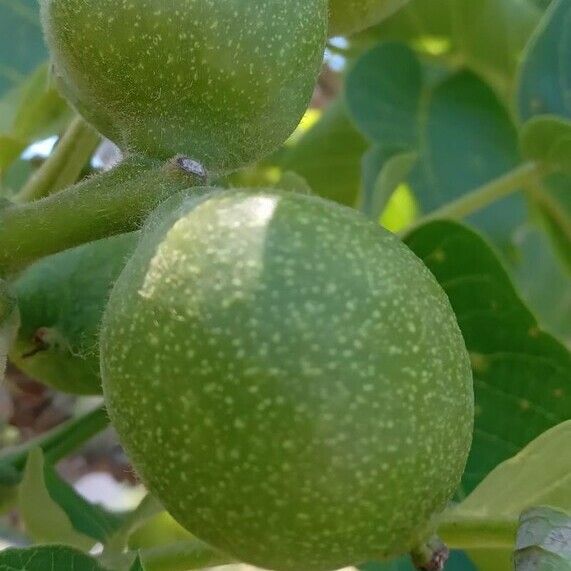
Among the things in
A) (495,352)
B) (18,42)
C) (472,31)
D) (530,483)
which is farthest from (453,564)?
(18,42)

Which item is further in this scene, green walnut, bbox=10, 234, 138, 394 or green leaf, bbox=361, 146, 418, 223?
green leaf, bbox=361, 146, 418, 223

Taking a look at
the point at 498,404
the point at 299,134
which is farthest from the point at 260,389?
the point at 299,134

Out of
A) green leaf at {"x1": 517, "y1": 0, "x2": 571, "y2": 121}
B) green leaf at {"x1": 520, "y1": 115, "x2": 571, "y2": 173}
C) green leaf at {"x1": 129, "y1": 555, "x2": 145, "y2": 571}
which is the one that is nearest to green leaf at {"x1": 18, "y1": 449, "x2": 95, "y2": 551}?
green leaf at {"x1": 129, "y1": 555, "x2": 145, "y2": 571}

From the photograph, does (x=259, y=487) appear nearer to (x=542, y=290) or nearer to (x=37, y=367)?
(x=37, y=367)

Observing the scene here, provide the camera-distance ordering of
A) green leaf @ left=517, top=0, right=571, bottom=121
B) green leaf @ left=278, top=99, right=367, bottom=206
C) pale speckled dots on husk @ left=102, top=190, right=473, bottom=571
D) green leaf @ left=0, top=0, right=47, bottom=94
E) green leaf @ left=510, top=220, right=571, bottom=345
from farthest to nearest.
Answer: green leaf @ left=510, top=220, right=571, bottom=345
green leaf @ left=278, top=99, right=367, bottom=206
green leaf @ left=0, top=0, right=47, bottom=94
green leaf @ left=517, top=0, right=571, bottom=121
pale speckled dots on husk @ left=102, top=190, right=473, bottom=571

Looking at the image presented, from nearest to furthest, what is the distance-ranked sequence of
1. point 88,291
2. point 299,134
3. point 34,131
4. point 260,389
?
point 260,389
point 88,291
point 34,131
point 299,134

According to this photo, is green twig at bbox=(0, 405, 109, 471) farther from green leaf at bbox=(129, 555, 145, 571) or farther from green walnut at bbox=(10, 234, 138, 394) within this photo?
green leaf at bbox=(129, 555, 145, 571)

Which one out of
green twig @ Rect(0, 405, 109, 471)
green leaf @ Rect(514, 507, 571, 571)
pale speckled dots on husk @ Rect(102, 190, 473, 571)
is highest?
pale speckled dots on husk @ Rect(102, 190, 473, 571)

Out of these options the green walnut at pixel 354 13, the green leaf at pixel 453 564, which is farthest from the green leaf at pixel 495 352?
the green walnut at pixel 354 13
